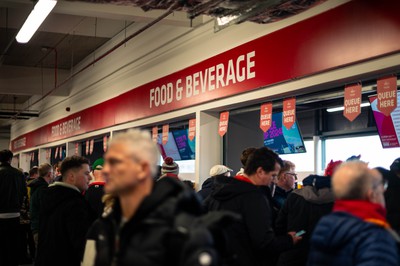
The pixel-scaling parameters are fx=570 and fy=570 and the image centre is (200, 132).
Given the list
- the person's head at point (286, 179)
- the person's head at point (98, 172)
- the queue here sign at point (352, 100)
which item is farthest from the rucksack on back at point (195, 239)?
the person's head at point (286, 179)

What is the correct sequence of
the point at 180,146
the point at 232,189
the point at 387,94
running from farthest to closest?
1. the point at 180,146
2. the point at 387,94
3. the point at 232,189

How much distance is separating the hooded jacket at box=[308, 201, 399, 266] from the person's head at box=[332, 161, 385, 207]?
0.19 feet

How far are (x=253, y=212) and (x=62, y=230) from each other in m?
1.41

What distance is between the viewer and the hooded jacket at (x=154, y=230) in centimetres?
218

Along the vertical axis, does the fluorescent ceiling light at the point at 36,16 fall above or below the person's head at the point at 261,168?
above

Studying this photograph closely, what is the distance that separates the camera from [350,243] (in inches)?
101

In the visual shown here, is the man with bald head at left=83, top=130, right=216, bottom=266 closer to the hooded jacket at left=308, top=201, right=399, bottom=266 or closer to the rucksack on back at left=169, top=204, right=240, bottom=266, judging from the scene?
the rucksack on back at left=169, top=204, right=240, bottom=266

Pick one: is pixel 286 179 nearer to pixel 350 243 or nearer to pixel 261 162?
pixel 261 162

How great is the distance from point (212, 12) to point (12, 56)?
10.2 m

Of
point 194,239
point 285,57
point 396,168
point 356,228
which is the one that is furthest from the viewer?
point 285,57

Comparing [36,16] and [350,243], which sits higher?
[36,16]

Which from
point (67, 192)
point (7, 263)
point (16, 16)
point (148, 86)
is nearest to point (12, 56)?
point (16, 16)

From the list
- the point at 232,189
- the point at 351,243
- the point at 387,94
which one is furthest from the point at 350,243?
the point at 387,94

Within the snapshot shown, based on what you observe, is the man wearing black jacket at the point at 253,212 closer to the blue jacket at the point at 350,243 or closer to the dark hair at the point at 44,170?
the blue jacket at the point at 350,243
